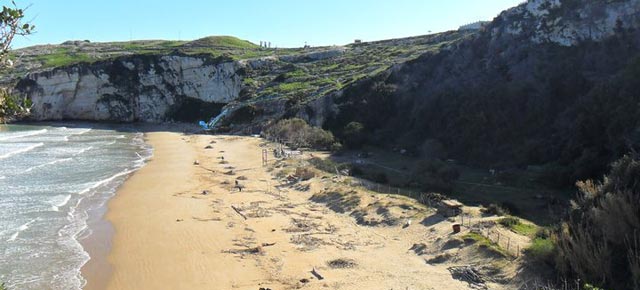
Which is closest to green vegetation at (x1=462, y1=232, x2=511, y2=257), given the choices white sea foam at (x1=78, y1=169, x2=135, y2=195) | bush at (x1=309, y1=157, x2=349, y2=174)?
bush at (x1=309, y1=157, x2=349, y2=174)

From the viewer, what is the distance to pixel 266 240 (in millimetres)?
17641

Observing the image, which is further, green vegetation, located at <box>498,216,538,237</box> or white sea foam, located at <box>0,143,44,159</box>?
white sea foam, located at <box>0,143,44,159</box>

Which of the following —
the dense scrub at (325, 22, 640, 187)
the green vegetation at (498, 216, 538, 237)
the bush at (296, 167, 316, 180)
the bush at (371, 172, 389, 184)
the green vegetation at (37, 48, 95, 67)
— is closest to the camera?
the green vegetation at (498, 216, 538, 237)

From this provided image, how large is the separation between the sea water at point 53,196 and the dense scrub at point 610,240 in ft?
41.6

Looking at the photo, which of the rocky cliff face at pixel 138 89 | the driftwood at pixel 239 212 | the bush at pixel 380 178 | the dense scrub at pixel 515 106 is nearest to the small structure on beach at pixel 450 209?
the bush at pixel 380 178

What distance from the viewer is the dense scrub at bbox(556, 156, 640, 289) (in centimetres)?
1081

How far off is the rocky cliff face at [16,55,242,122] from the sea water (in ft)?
63.2

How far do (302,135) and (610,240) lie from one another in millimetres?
32498

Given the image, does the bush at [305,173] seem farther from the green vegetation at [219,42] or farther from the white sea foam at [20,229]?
the green vegetation at [219,42]

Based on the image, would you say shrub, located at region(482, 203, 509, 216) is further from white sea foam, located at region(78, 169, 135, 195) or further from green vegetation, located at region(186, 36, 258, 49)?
green vegetation, located at region(186, 36, 258, 49)

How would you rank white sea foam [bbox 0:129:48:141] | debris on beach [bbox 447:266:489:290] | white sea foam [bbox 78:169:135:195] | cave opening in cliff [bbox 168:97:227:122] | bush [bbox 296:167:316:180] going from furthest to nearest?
cave opening in cliff [bbox 168:97:227:122] < white sea foam [bbox 0:129:48:141] < white sea foam [bbox 78:169:135:195] < bush [bbox 296:167:316:180] < debris on beach [bbox 447:266:489:290]

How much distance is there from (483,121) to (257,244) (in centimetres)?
1949

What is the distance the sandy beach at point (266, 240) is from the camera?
46.3 ft

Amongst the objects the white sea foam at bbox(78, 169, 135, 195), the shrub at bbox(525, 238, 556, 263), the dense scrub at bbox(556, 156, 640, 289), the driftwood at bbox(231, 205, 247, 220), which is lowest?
the white sea foam at bbox(78, 169, 135, 195)
